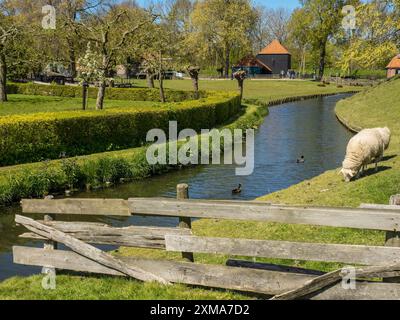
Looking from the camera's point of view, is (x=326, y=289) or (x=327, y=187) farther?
(x=327, y=187)

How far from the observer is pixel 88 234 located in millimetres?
8625

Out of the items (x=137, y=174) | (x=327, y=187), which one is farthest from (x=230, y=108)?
(x=327, y=187)

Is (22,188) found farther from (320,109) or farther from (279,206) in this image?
(320,109)

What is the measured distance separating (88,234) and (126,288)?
4.14 ft

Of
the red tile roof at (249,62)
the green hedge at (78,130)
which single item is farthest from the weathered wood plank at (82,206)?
the red tile roof at (249,62)

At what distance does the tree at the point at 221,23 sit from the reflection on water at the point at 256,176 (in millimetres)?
56769

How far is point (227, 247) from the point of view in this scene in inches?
299

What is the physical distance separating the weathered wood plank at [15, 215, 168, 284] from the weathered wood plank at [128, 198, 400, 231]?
95 centimetres

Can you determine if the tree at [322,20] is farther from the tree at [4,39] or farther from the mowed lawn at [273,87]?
the tree at [4,39]

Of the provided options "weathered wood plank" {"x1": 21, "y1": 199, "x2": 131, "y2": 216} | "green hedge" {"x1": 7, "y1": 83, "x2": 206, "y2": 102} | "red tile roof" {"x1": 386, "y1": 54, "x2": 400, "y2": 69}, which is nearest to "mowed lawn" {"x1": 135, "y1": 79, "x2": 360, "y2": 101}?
"green hedge" {"x1": 7, "y1": 83, "x2": 206, "y2": 102}

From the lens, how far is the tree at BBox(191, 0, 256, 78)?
93062mm

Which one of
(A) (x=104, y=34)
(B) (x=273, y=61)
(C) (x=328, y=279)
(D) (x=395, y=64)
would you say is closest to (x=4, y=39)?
(A) (x=104, y=34)

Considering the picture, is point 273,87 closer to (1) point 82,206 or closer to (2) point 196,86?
(2) point 196,86

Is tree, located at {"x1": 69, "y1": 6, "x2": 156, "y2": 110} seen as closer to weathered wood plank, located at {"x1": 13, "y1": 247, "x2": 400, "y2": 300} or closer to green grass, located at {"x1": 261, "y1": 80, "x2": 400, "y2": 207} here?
green grass, located at {"x1": 261, "y1": 80, "x2": 400, "y2": 207}
